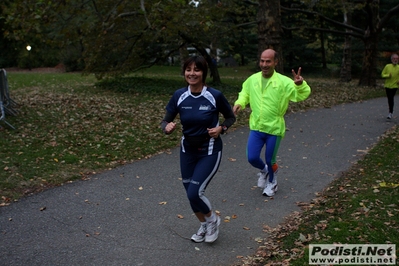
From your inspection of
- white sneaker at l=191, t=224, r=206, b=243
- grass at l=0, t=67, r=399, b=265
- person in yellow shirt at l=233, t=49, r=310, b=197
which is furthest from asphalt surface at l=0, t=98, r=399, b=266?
person in yellow shirt at l=233, t=49, r=310, b=197

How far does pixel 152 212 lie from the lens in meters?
6.00

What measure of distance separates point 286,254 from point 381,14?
114 feet

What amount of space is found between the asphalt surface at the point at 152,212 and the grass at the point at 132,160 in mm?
336

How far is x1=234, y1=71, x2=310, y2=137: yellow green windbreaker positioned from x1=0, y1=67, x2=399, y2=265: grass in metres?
1.27

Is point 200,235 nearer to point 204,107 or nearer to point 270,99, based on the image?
point 204,107

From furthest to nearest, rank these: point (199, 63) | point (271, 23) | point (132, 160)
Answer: point (271, 23)
point (132, 160)
point (199, 63)

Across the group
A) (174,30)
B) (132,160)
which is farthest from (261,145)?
(174,30)

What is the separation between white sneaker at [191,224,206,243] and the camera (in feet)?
16.5

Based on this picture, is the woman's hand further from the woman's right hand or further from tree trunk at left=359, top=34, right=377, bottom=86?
tree trunk at left=359, top=34, right=377, bottom=86

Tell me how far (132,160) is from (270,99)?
3650 millimetres

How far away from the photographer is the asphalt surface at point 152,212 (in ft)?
15.5

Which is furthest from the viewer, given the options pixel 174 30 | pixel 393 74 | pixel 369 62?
pixel 369 62

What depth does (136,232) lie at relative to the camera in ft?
17.4

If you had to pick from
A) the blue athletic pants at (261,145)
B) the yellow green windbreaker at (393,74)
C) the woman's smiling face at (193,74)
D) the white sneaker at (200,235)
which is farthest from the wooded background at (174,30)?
the white sneaker at (200,235)
